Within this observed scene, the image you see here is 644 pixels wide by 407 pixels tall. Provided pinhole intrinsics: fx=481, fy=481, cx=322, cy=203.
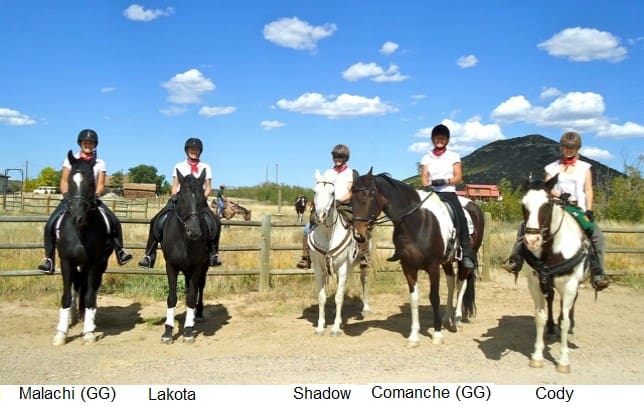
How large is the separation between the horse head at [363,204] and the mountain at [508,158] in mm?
43306

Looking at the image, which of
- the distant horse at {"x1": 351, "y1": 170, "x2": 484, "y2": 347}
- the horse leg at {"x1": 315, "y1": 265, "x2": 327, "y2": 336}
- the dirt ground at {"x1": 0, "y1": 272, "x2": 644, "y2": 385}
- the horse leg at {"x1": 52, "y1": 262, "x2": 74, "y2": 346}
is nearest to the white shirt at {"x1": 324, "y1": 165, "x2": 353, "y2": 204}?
the distant horse at {"x1": 351, "y1": 170, "x2": 484, "y2": 347}

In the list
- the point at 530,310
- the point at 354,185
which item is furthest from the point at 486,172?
the point at 354,185

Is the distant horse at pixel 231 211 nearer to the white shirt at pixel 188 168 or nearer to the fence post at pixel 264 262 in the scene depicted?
the fence post at pixel 264 262

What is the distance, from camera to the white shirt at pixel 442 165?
722 centimetres

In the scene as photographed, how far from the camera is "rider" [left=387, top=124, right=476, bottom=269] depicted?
7.12 m

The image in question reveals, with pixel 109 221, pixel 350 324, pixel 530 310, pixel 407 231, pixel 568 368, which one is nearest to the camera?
pixel 568 368

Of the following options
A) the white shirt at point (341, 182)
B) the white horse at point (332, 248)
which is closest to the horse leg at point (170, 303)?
the white horse at point (332, 248)

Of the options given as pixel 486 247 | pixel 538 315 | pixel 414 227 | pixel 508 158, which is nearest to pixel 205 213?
pixel 414 227

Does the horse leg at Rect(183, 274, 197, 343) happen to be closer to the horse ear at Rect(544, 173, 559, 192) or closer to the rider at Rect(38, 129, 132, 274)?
the rider at Rect(38, 129, 132, 274)

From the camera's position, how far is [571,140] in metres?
6.03

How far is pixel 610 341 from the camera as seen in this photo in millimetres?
6938

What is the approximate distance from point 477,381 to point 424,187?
10.8 feet

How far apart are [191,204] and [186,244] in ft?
2.31

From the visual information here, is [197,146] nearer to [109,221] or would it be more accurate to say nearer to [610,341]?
[109,221]
